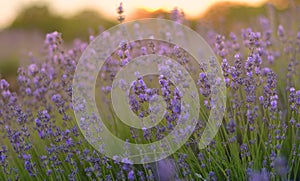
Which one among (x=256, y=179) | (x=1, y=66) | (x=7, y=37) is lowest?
(x=256, y=179)

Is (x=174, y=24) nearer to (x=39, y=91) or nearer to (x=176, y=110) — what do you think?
(x=39, y=91)

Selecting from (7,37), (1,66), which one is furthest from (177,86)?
(7,37)

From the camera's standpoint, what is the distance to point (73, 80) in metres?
3.16

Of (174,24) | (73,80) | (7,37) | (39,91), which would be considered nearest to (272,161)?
(73,80)

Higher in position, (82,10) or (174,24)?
(82,10)

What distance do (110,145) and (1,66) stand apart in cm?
852

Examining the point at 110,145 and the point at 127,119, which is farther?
the point at 127,119

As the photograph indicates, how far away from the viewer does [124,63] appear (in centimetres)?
280

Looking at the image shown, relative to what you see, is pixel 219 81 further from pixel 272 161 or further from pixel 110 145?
pixel 110 145

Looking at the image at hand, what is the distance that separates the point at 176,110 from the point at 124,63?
493 millimetres

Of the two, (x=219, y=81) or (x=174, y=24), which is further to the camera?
(x=174, y=24)

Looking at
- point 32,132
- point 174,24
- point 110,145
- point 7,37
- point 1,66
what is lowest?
point 110,145

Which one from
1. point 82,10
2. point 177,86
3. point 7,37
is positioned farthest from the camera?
point 82,10

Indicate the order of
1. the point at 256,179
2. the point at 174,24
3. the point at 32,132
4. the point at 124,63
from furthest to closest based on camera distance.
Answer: the point at 174,24, the point at 32,132, the point at 124,63, the point at 256,179
